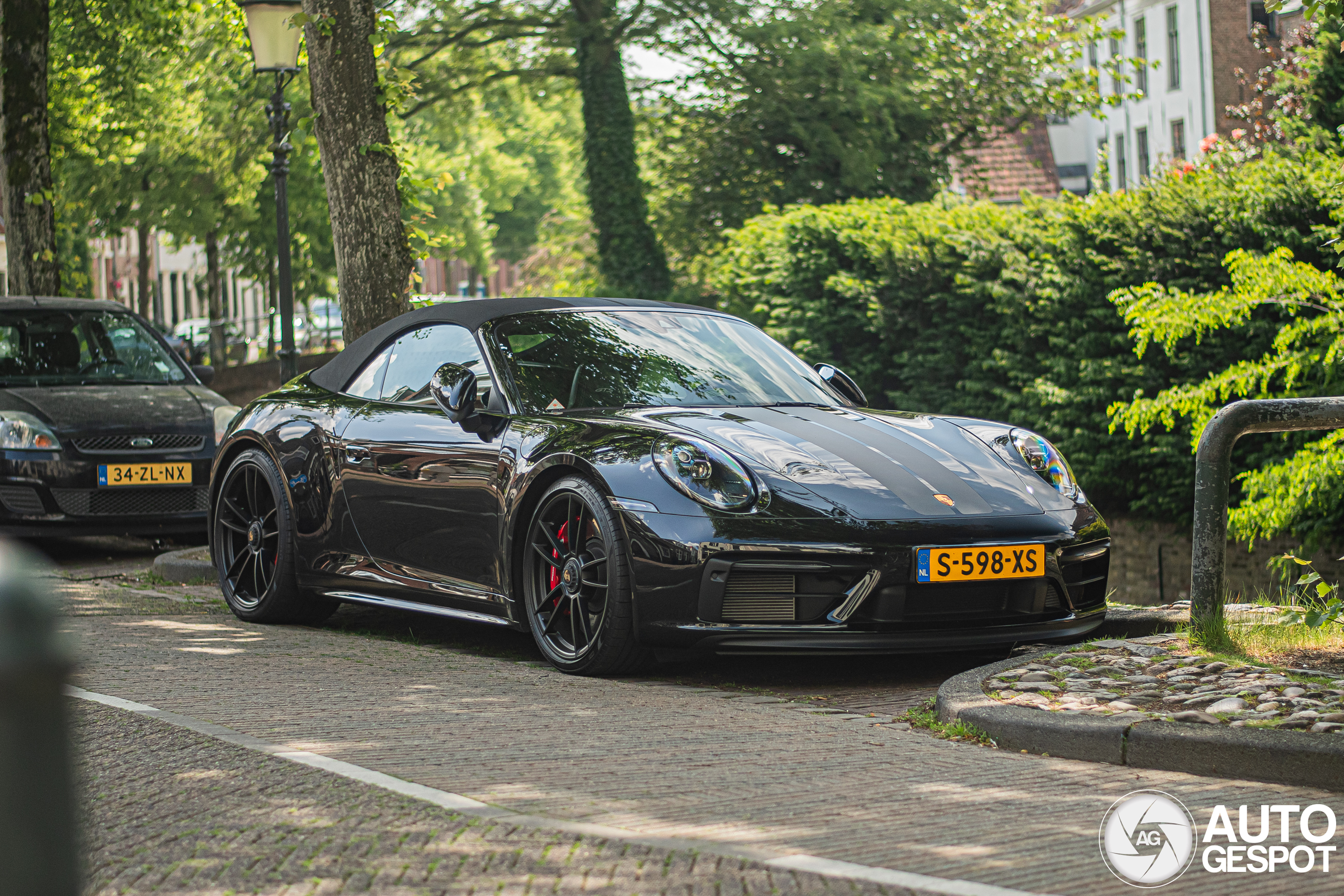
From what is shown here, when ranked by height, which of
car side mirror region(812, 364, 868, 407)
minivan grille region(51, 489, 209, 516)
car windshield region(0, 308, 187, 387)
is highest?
car windshield region(0, 308, 187, 387)

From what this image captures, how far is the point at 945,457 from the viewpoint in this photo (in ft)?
19.9

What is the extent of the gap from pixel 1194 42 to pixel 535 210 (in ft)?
120

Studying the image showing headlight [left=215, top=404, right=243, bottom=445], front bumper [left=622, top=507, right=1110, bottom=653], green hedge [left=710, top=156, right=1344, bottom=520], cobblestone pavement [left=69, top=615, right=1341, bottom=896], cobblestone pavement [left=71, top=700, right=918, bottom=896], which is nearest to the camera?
cobblestone pavement [left=71, top=700, right=918, bottom=896]

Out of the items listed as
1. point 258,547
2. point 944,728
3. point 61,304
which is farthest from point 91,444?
point 944,728

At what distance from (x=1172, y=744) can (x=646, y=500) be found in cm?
→ 206

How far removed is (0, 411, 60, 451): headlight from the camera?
1052 centimetres

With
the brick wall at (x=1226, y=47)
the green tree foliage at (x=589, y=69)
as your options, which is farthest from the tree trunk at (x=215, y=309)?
the brick wall at (x=1226, y=47)

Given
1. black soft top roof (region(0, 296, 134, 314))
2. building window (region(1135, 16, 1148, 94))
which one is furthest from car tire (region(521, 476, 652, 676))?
building window (region(1135, 16, 1148, 94))

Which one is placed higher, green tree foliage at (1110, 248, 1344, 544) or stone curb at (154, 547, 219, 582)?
green tree foliage at (1110, 248, 1344, 544)

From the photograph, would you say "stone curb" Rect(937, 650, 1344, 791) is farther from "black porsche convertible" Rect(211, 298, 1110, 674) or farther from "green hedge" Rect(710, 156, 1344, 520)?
"green hedge" Rect(710, 156, 1344, 520)

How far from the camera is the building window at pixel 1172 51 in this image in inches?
1752

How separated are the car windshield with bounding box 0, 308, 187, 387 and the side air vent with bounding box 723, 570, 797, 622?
24.2 feet

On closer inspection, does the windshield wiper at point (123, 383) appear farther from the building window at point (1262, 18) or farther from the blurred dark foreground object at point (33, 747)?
the building window at point (1262, 18)

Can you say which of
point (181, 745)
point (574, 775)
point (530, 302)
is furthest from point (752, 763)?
point (530, 302)
